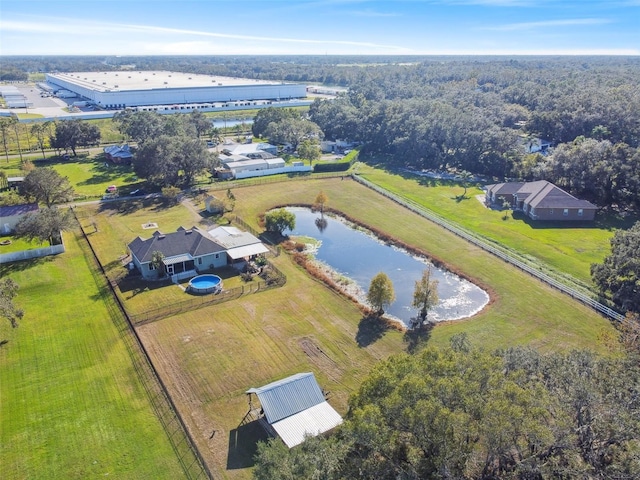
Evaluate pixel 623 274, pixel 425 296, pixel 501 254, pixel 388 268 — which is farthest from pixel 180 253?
pixel 623 274

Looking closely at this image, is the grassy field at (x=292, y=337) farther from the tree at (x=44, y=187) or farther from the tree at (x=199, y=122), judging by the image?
the tree at (x=199, y=122)

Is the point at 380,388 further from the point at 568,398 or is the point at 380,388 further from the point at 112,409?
A: the point at 112,409

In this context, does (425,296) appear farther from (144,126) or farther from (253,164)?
(144,126)

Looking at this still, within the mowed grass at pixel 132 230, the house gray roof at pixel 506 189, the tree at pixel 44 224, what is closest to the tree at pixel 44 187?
the mowed grass at pixel 132 230

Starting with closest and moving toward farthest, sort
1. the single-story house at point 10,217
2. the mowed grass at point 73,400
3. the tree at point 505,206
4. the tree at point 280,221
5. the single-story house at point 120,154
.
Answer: the mowed grass at point 73,400, the single-story house at point 10,217, the tree at point 280,221, the tree at point 505,206, the single-story house at point 120,154

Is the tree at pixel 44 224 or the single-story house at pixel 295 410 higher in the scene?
the tree at pixel 44 224

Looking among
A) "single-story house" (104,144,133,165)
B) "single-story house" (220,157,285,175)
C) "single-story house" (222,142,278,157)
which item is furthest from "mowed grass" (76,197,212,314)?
"single-story house" (222,142,278,157)
